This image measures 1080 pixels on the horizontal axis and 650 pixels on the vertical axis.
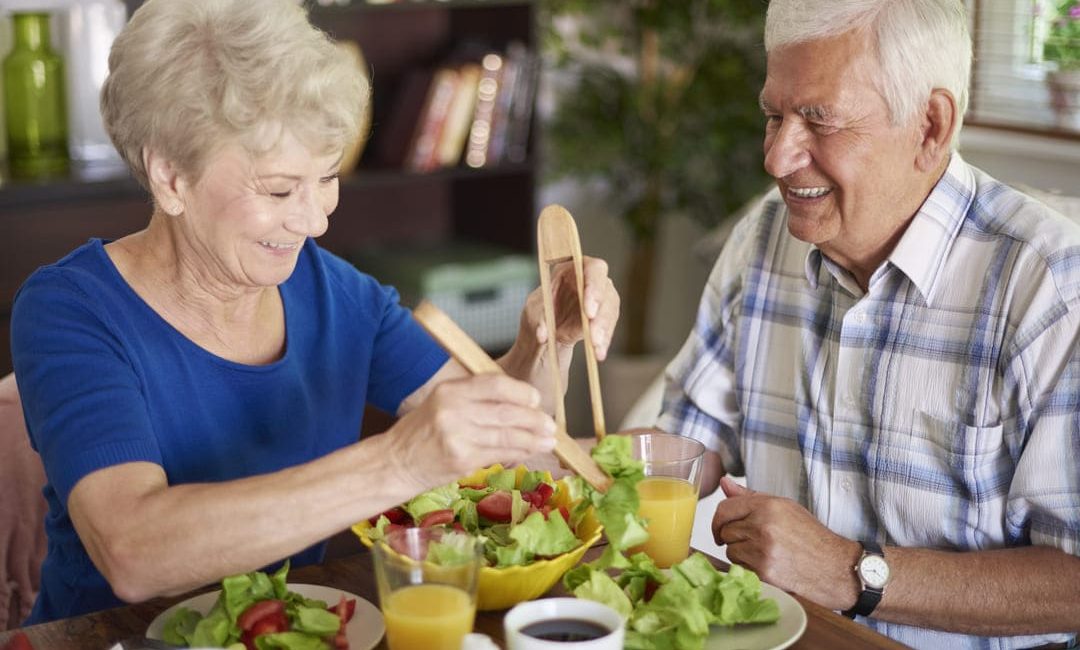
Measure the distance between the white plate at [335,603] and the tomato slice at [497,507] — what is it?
6.6 inches

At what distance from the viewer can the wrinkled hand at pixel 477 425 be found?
131 cm

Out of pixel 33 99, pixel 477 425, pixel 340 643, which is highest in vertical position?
pixel 33 99

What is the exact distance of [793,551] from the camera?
1.61 meters

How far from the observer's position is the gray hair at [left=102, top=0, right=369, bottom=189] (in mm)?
1543

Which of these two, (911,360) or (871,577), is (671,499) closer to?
(871,577)

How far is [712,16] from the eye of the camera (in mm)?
4027

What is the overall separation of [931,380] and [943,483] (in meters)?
0.14

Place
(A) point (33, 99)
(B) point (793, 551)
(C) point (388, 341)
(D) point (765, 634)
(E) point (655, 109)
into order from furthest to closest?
(E) point (655, 109) → (A) point (33, 99) → (C) point (388, 341) → (B) point (793, 551) → (D) point (765, 634)

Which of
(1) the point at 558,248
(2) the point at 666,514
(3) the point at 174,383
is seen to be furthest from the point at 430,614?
(3) the point at 174,383

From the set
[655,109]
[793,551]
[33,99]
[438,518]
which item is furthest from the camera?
[655,109]

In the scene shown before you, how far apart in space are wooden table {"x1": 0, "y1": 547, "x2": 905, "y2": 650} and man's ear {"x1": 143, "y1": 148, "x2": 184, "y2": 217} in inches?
18.8

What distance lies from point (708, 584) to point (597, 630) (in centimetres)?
19

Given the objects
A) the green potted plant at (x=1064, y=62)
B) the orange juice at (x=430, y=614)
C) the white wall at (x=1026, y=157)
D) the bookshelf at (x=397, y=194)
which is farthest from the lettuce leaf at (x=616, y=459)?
the bookshelf at (x=397, y=194)

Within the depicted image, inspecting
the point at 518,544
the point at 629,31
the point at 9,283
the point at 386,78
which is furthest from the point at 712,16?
the point at 518,544
